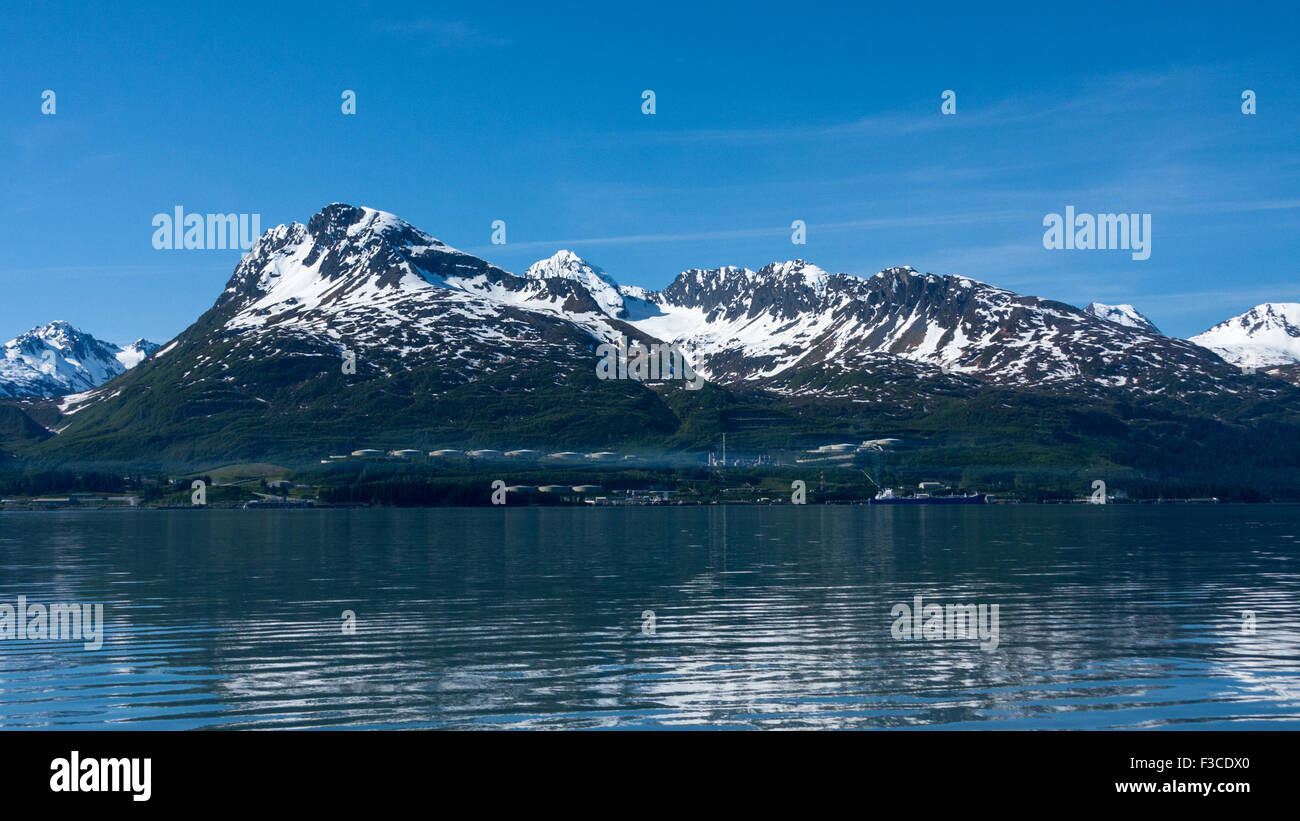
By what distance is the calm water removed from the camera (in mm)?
38562

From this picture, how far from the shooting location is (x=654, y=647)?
5400 cm

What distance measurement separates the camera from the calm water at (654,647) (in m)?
38.6

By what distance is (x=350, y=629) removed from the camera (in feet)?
201
